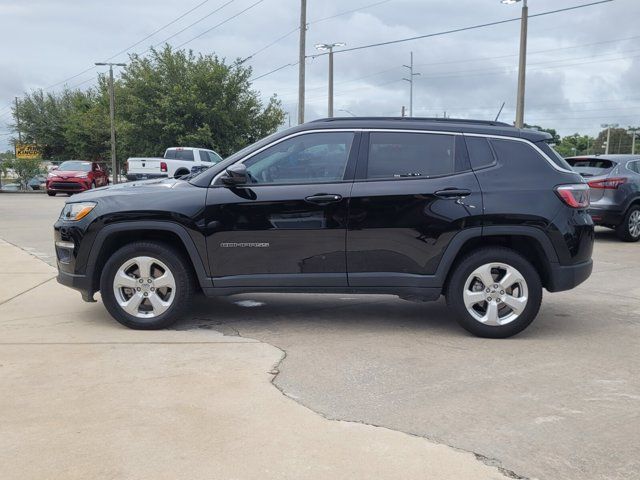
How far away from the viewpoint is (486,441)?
11.1 ft

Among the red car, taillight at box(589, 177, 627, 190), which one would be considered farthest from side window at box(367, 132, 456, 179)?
the red car

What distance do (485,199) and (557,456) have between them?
2531mm

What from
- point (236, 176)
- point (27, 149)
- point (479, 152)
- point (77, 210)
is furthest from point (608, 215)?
point (27, 149)

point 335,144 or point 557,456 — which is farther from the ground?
point 335,144

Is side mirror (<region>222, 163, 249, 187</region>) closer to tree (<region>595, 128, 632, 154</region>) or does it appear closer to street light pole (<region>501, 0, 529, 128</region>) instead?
street light pole (<region>501, 0, 529, 128</region>)

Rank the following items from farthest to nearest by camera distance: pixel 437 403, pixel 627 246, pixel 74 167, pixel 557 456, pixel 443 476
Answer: pixel 74 167
pixel 627 246
pixel 437 403
pixel 557 456
pixel 443 476

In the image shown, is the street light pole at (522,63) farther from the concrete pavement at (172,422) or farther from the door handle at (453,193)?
the concrete pavement at (172,422)

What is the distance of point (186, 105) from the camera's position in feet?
123

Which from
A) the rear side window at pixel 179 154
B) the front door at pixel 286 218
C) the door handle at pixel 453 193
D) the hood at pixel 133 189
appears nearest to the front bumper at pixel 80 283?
the hood at pixel 133 189

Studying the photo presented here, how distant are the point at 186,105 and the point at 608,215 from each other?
30.0 meters

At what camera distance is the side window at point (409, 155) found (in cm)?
542

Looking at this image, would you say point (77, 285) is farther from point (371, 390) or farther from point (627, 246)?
point (627, 246)

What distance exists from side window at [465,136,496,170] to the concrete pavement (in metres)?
2.33

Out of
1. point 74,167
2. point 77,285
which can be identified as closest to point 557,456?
point 77,285
